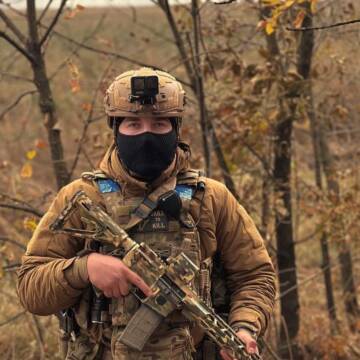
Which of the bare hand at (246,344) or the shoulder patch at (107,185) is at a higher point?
the shoulder patch at (107,185)

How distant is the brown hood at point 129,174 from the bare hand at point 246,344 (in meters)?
0.63

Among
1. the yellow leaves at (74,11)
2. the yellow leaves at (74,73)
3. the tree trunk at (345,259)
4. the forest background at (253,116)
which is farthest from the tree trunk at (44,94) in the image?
the tree trunk at (345,259)

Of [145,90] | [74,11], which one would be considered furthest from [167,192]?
[74,11]

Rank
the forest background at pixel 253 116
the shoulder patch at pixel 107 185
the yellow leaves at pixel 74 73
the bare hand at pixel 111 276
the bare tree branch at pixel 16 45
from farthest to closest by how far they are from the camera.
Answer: the forest background at pixel 253 116 < the yellow leaves at pixel 74 73 < the bare tree branch at pixel 16 45 < the shoulder patch at pixel 107 185 < the bare hand at pixel 111 276

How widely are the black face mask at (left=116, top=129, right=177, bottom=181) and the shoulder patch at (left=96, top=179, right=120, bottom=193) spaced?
0.30ft

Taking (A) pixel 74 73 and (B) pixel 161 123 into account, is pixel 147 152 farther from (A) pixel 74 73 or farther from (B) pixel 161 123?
(A) pixel 74 73

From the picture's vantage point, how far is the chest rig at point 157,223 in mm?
2500

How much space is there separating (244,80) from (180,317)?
2672 millimetres

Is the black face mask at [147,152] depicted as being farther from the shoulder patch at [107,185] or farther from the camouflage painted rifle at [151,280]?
the camouflage painted rifle at [151,280]

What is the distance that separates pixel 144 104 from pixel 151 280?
2.06ft

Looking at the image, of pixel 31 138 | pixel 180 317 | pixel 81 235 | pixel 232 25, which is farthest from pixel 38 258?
pixel 31 138

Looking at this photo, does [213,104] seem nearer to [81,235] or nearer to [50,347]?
[50,347]

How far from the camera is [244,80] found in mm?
4891

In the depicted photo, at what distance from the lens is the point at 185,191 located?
2.62m
